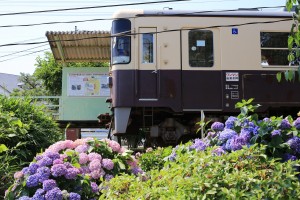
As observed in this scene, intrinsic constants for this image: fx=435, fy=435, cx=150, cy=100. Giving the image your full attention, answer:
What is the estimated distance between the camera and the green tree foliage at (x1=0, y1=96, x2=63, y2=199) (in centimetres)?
493

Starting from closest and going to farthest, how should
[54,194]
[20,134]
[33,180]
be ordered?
[54,194] < [33,180] < [20,134]

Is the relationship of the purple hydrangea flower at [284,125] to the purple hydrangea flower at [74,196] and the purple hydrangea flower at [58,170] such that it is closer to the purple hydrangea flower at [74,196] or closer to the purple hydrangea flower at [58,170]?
the purple hydrangea flower at [74,196]

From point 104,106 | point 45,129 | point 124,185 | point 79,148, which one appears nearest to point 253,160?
point 124,185

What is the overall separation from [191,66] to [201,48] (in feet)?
1.57

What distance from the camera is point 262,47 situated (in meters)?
9.61

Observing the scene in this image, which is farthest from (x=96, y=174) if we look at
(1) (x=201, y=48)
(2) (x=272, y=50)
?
(2) (x=272, y=50)

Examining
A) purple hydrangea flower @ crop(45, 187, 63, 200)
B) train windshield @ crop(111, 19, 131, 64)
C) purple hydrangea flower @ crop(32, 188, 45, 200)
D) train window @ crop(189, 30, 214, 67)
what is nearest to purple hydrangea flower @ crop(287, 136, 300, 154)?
purple hydrangea flower @ crop(45, 187, 63, 200)

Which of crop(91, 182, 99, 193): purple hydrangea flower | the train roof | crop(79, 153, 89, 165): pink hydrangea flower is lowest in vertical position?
crop(91, 182, 99, 193): purple hydrangea flower

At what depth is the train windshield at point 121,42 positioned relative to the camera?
9469 mm

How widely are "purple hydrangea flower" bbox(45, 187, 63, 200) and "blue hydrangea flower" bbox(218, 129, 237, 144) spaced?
136 centimetres

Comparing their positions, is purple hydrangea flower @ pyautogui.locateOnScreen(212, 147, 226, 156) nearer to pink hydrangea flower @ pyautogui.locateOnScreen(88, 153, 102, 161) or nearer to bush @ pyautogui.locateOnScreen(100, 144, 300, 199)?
bush @ pyautogui.locateOnScreen(100, 144, 300, 199)

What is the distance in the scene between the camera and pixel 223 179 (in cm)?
269

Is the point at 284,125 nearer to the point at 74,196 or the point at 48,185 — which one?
the point at 74,196

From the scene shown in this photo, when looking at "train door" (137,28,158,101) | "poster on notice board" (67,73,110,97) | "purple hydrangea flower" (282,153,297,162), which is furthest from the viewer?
→ "poster on notice board" (67,73,110,97)
